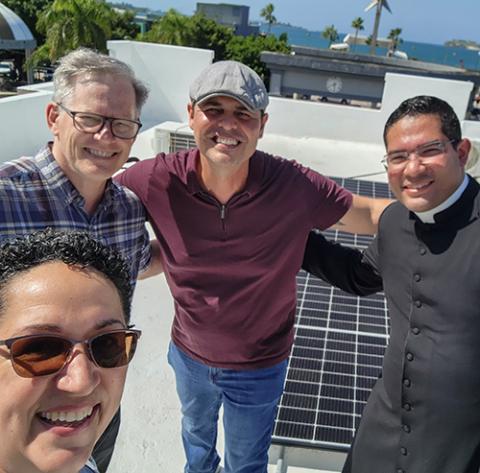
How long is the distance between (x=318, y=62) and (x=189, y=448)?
21.6 m

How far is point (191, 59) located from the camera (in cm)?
802

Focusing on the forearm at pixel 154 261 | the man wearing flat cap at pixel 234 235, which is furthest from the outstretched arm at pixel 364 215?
the forearm at pixel 154 261

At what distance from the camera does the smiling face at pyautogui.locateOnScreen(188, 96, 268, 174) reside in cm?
211

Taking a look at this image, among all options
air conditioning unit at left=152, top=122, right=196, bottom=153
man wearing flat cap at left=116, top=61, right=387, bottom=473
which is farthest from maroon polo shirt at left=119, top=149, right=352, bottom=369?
air conditioning unit at left=152, top=122, right=196, bottom=153

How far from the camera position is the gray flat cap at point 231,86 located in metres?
2.06

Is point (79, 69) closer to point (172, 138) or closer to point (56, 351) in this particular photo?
point (56, 351)

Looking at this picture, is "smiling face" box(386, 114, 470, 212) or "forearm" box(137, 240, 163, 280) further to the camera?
"forearm" box(137, 240, 163, 280)

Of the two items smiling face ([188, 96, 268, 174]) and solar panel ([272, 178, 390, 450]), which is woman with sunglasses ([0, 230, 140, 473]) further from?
solar panel ([272, 178, 390, 450])

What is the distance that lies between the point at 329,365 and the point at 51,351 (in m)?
2.38

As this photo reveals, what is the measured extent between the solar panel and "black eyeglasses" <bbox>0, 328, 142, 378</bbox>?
1.82m

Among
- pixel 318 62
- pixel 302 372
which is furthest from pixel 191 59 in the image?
pixel 318 62

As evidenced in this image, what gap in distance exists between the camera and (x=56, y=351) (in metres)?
1.07

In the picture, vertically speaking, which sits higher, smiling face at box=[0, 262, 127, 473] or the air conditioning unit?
smiling face at box=[0, 262, 127, 473]

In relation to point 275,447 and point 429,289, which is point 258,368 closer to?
point 275,447
